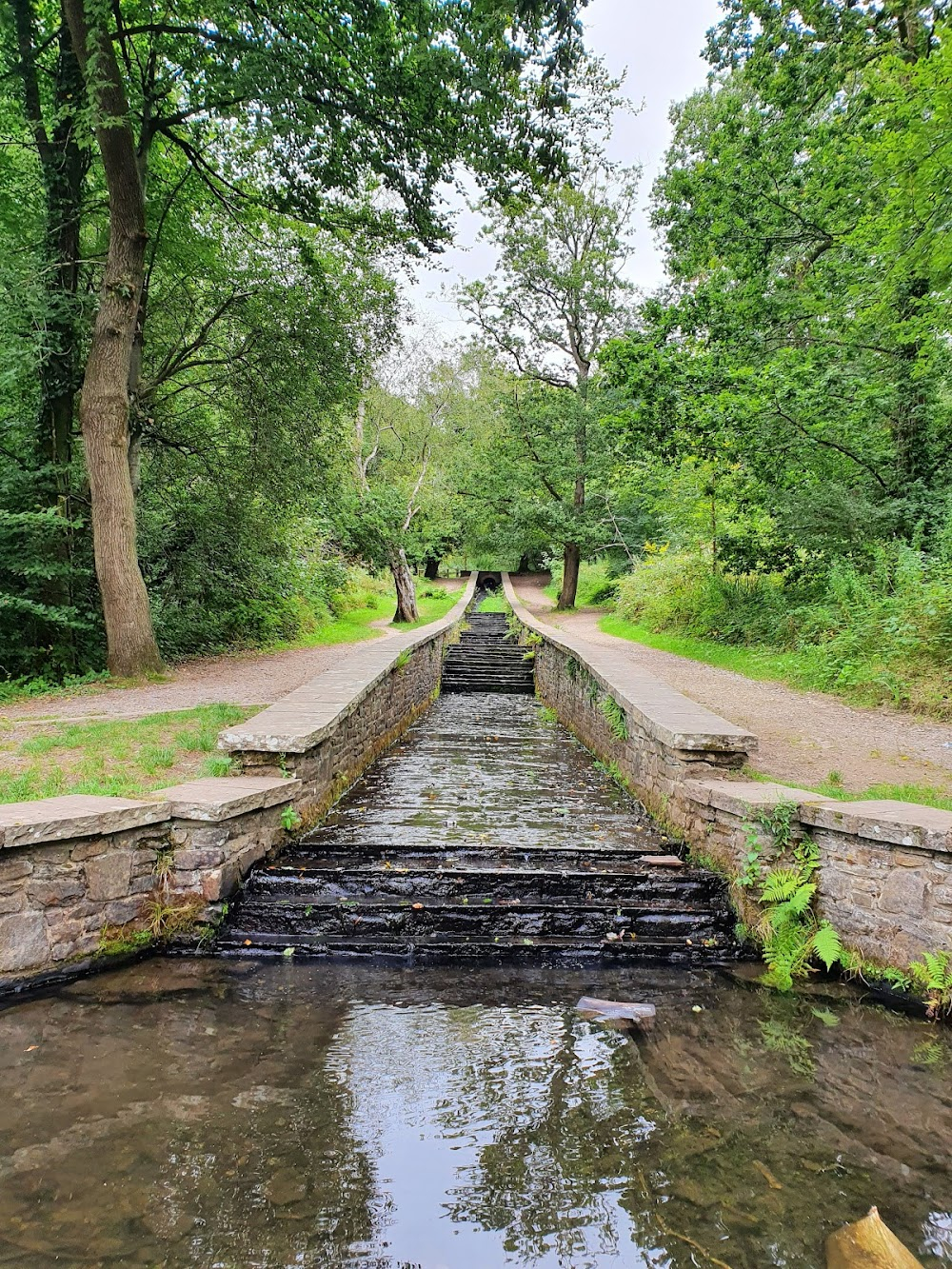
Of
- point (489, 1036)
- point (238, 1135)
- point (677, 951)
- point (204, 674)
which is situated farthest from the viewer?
point (204, 674)

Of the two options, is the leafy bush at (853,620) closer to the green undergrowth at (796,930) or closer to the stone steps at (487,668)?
the stone steps at (487,668)

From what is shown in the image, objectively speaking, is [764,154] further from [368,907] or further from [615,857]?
[368,907]

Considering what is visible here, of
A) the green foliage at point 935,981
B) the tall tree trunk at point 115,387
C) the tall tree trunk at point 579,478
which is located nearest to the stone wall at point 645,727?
the green foliage at point 935,981

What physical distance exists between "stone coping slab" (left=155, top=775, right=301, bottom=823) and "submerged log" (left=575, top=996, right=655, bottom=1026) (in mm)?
2334

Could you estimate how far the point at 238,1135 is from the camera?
2459 millimetres

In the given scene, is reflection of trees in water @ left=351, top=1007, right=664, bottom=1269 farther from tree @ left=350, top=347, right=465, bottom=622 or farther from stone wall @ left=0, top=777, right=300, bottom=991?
tree @ left=350, top=347, right=465, bottom=622

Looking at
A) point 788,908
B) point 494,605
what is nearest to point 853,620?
point 788,908

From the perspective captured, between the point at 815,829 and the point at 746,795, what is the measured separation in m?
0.46

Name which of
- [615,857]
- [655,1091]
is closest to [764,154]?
[615,857]

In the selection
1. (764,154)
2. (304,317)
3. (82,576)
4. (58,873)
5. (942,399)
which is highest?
(764,154)

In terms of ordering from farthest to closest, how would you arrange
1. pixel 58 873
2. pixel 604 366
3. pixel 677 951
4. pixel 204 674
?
pixel 604 366
pixel 204 674
pixel 677 951
pixel 58 873

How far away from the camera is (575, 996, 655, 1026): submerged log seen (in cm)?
328

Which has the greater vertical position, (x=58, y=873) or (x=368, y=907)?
(x=58, y=873)

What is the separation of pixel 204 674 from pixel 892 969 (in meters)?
8.87
